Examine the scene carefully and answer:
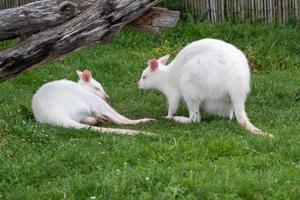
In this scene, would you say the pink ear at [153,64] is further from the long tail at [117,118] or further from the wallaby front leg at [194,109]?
the wallaby front leg at [194,109]

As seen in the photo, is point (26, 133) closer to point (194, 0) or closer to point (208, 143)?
point (208, 143)

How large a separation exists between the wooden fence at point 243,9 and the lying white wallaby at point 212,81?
527cm

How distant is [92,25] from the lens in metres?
8.20

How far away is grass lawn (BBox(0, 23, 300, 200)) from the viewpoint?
5.71 meters

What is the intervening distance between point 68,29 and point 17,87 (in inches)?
143

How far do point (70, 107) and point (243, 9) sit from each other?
6.32m

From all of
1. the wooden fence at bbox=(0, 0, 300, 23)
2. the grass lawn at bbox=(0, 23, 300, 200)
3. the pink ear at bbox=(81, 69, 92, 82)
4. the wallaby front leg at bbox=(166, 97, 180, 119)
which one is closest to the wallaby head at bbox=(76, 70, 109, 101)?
the pink ear at bbox=(81, 69, 92, 82)

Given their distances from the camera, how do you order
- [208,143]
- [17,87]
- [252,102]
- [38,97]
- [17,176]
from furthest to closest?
[17,87] < [252,102] < [38,97] < [208,143] < [17,176]

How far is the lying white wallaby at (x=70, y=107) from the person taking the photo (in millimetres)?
8617

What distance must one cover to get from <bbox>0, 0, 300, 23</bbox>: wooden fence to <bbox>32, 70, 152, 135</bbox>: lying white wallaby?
5.59m

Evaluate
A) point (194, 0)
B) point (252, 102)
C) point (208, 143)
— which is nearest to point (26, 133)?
point (208, 143)

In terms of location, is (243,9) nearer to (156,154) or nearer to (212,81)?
(212,81)

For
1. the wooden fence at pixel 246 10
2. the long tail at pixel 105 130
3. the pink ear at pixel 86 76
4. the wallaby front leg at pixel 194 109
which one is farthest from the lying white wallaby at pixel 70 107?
the wooden fence at pixel 246 10

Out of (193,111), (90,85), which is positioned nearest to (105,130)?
(193,111)
